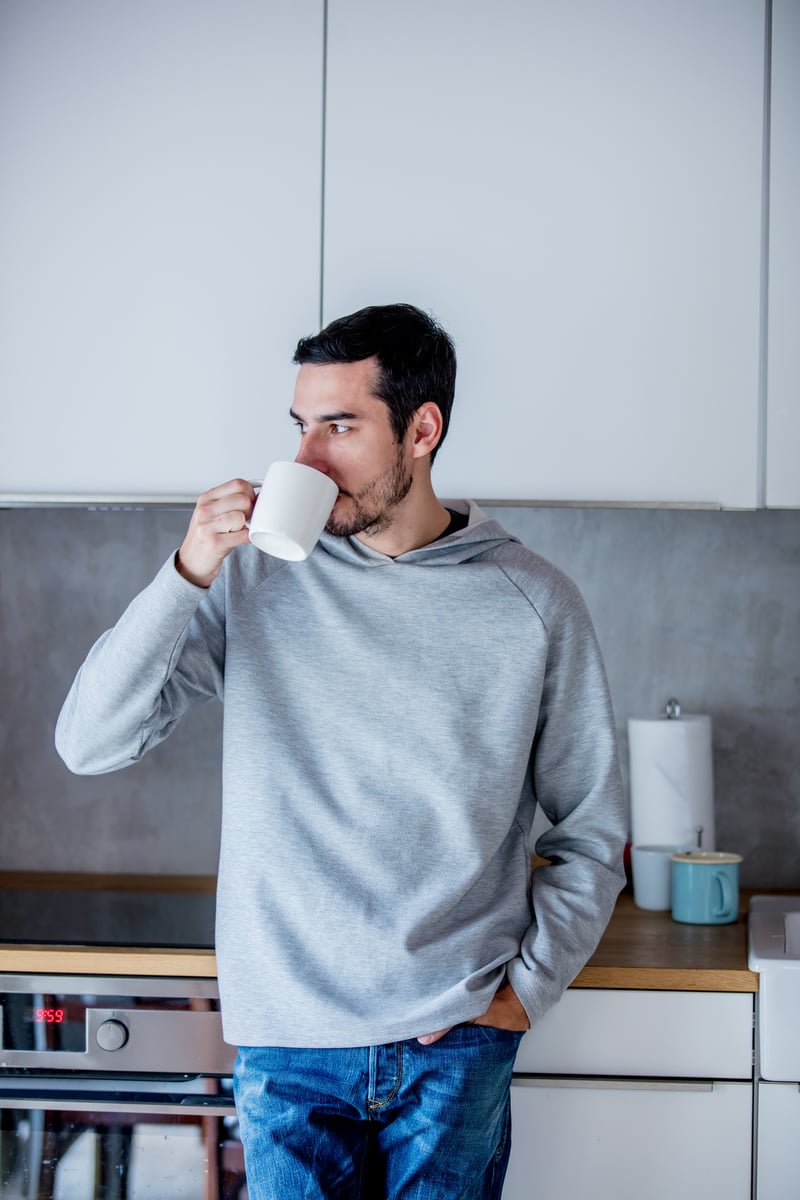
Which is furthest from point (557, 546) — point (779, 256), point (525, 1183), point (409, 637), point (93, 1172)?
point (93, 1172)

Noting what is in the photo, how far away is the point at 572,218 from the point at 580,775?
0.82 m

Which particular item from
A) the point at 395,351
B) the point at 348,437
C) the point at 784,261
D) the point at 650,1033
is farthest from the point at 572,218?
the point at 650,1033

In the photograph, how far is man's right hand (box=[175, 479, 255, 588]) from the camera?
1.22 m

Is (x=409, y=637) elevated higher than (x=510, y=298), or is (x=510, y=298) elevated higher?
(x=510, y=298)

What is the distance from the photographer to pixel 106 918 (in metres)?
1.80

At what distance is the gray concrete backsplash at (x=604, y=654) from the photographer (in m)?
2.07

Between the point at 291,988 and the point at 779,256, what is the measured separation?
47.8 inches

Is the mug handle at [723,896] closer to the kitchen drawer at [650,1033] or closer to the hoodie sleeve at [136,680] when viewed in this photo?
the kitchen drawer at [650,1033]

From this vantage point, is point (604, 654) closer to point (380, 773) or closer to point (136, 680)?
point (380, 773)

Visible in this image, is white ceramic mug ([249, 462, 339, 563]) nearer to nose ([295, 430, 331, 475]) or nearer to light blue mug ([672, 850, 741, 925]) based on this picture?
nose ([295, 430, 331, 475])

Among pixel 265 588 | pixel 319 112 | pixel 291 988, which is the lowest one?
pixel 291 988

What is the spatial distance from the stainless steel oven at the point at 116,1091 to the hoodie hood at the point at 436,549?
1.94 feet

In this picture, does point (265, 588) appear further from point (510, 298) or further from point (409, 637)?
point (510, 298)

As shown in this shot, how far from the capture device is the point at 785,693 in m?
2.07
